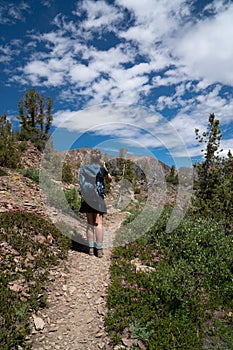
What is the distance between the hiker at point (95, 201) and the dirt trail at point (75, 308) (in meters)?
0.56

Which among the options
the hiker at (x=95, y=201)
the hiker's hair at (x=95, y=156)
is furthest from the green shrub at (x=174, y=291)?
the hiker's hair at (x=95, y=156)

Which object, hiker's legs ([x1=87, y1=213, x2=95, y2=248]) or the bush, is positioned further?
hiker's legs ([x1=87, y1=213, x2=95, y2=248])

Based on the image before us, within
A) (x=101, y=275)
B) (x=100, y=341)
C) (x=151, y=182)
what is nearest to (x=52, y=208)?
(x=101, y=275)

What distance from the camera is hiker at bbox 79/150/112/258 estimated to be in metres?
8.12

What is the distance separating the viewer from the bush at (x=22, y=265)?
469 centimetres

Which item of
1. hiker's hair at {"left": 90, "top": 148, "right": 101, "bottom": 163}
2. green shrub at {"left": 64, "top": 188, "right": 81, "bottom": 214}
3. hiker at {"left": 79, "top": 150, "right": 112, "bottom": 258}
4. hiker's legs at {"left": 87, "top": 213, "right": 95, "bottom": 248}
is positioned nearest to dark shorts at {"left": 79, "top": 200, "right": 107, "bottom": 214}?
hiker at {"left": 79, "top": 150, "right": 112, "bottom": 258}

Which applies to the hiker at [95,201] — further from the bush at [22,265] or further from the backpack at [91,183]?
the bush at [22,265]

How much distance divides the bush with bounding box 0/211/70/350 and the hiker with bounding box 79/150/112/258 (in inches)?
37.3

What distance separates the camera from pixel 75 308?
577 cm

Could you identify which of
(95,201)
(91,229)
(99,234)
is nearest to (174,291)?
(99,234)

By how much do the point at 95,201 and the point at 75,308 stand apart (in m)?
3.17

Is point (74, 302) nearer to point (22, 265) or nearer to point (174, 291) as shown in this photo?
point (22, 265)

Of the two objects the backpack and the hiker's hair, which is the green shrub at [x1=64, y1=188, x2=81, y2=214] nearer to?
the backpack

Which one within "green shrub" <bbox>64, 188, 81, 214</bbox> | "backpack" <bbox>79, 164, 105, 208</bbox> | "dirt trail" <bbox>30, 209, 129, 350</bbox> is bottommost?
"dirt trail" <bbox>30, 209, 129, 350</bbox>
